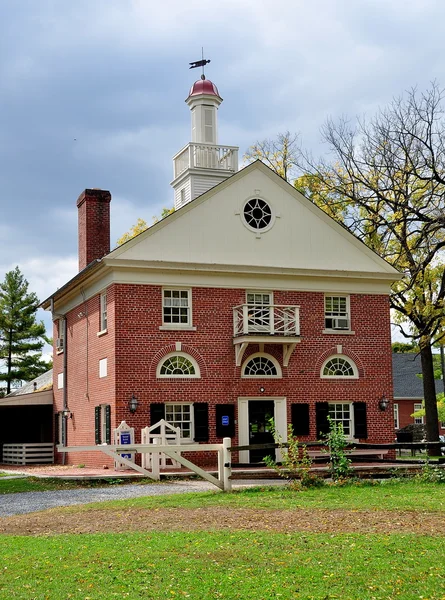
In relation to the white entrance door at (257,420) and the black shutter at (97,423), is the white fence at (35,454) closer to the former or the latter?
the black shutter at (97,423)

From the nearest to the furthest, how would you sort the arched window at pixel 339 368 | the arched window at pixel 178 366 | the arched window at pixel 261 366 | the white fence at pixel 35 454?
the arched window at pixel 178 366
the arched window at pixel 261 366
the arched window at pixel 339 368
the white fence at pixel 35 454

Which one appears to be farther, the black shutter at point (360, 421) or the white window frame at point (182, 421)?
the black shutter at point (360, 421)

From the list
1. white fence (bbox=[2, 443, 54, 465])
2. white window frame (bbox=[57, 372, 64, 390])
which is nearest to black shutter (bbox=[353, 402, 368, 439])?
white window frame (bbox=[57, 372, 64, 390])

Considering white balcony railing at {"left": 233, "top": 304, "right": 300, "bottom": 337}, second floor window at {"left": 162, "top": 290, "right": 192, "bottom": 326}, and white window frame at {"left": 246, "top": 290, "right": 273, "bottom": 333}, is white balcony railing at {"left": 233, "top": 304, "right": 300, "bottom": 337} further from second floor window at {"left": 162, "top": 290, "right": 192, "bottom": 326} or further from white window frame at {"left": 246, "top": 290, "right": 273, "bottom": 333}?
second floor window at {"left": 162, "top": 290, "right": 192, "bottom": 326}

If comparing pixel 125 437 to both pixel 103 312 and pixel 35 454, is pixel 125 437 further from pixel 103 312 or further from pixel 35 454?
pixel 35 454

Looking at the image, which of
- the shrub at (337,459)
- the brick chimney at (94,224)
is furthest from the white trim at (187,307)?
the shrub at (337,459)

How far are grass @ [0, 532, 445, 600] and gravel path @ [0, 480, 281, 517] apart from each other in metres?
5.09

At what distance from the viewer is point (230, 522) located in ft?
41.9

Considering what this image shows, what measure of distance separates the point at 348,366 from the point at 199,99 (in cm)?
1157

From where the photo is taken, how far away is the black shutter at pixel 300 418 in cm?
2697

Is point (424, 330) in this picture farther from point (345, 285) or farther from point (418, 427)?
point (418, 427)

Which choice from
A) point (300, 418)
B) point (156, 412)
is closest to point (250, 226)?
point (300, 418)

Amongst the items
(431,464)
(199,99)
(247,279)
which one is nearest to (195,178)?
(199,99)

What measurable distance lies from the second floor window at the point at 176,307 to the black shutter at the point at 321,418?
4.89 m
